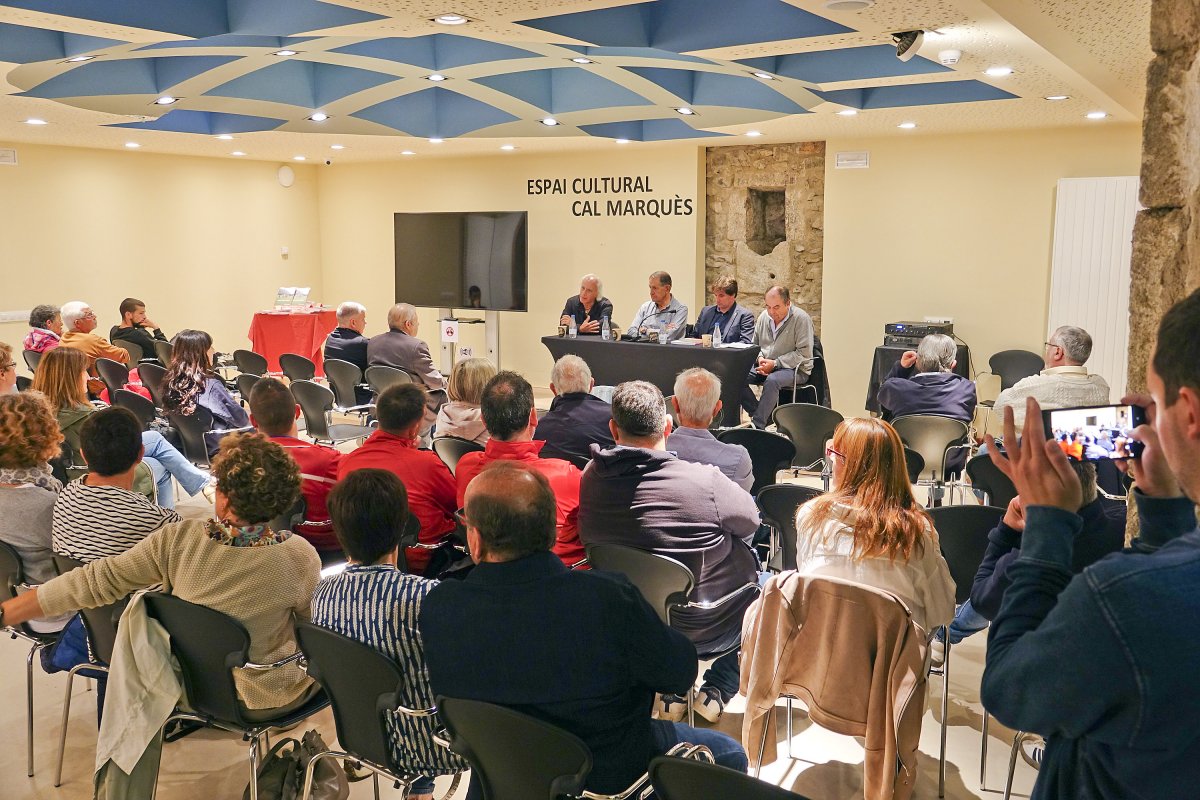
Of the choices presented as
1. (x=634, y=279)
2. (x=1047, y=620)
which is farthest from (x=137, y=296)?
(x=1047, y=620)

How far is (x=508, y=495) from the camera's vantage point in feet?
7.25

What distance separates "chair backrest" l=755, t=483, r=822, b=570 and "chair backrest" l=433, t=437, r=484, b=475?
146 cm

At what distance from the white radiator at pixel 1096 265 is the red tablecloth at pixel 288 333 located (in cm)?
745

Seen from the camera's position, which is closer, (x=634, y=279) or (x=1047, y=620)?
(x=1047, y=620)

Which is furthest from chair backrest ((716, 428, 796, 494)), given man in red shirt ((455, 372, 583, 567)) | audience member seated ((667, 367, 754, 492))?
man in red shirt ((455, 372, 583, 567))

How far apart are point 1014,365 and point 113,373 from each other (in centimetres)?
721

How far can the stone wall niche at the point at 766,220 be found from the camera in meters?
9.66

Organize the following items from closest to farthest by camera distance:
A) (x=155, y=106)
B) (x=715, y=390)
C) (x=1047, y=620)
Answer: (x=1047, y=620), (x=715, y=390), (x=155, y=106)

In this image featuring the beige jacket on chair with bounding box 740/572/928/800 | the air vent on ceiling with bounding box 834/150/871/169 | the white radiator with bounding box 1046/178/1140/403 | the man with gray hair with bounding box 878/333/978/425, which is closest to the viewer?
the beige jacket on chair with bounding box 740/572/928/800

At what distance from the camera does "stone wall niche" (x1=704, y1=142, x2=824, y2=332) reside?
966cm

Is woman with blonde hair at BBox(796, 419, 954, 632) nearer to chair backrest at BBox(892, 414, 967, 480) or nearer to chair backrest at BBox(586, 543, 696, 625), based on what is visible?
chair backrest at BBox(586, 543, 696, 625)

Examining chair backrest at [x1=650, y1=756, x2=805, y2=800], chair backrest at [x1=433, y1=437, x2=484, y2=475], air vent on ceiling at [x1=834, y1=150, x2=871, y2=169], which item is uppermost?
air vent on ceiling at [x1=834, y1=150, x2=871, y2=169]

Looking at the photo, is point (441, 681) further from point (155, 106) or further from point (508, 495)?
point (155, 106)

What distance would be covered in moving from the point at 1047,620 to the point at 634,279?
9535mm
